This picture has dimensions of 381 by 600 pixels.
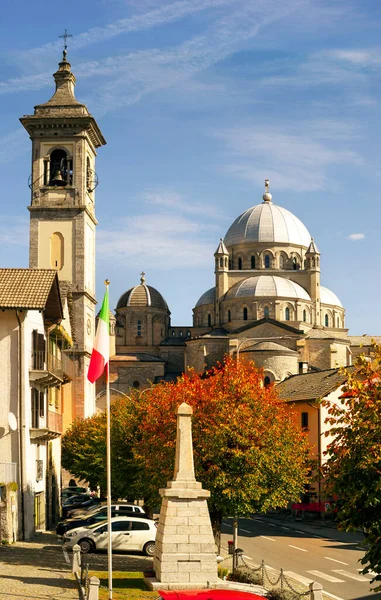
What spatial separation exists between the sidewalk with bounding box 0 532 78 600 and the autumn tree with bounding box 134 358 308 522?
14.0 ft

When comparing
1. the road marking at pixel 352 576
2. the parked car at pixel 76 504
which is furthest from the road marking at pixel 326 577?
the parked car at pixel 76 504

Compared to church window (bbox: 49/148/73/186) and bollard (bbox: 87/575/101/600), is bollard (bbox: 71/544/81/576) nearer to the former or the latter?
bollard (bbox: 87/575/101/600)

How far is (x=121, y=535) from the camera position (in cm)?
3044

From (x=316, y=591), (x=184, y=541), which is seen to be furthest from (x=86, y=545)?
(x=316, y=591)

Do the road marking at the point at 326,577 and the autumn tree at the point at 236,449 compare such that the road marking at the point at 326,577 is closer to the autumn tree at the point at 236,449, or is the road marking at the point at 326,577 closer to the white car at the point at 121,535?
the autumn tree at the point at 236,449

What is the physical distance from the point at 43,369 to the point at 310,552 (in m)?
12.4

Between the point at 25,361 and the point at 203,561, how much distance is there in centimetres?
1428

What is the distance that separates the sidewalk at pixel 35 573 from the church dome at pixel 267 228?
3516 inches

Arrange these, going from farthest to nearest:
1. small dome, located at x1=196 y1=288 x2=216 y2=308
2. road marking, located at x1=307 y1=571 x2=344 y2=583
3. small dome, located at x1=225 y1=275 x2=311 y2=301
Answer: small dome, located at x1=196 y1=288 x2=216 y2=308 < small dome, located at x1=225 y1=275 x2=311 y2=301 < road marking, located at x1=307 y1=571 x2=344 y2=583

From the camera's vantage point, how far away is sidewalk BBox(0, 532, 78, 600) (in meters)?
20.8

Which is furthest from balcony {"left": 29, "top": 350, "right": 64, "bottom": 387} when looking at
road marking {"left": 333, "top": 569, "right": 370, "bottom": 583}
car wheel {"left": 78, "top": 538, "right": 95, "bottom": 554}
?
road marking {"left": 333, "top": 569, "right": 370, "bottom": 583}

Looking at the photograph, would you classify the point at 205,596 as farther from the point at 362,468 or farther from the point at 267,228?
the point at 267,228

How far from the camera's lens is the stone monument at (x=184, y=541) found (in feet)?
70.5

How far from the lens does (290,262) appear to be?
4670 inches
